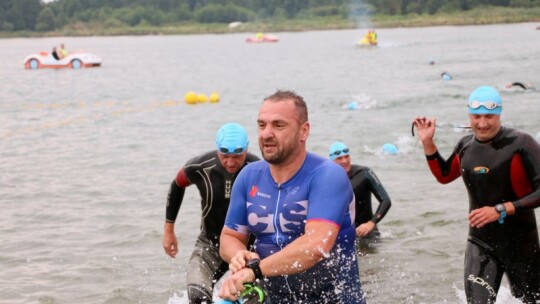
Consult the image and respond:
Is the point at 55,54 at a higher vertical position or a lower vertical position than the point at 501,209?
lower

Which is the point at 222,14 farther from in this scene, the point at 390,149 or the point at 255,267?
the point at 255,267

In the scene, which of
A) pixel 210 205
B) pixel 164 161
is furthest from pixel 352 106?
pixel 210 205

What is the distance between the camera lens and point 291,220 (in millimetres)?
4203

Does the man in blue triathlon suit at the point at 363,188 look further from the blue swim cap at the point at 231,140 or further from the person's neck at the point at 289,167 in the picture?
the person's neck at the point at 289,167

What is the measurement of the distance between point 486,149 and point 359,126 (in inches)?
664

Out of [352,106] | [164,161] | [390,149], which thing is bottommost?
[352,106]

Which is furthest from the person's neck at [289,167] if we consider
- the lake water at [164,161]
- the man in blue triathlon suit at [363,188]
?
the man in blue triathlon suit at [363,188]

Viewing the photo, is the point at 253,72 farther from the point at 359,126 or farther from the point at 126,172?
the point at 126,172

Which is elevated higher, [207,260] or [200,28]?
[207,260]

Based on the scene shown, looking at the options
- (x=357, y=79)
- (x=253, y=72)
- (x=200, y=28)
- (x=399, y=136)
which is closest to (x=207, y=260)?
(x=399, y=136)

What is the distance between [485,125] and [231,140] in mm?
2022

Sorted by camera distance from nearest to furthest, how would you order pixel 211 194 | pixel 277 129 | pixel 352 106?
pixel 277 129
pixel 211 194
pixel 352 106

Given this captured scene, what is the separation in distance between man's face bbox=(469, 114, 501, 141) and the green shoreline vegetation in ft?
294

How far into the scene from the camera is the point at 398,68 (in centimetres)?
4406
